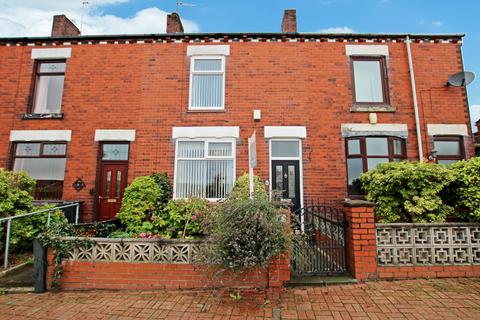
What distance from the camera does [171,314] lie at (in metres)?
3.48

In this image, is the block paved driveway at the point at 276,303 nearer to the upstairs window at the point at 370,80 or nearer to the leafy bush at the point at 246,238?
the leafy bush at the point at 246,238

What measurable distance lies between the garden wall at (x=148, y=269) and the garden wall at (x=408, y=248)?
1364 mm

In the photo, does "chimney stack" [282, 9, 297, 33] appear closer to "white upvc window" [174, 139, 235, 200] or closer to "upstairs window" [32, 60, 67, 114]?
"white upvc window" [174, 139, 235, 200]

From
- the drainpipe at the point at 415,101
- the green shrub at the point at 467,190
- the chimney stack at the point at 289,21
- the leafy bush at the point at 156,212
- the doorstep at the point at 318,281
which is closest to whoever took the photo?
the doorstep at the point at 318,281

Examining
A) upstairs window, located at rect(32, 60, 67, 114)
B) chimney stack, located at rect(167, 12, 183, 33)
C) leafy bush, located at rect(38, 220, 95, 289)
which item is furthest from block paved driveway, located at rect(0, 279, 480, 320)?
chimney stack, located at rect(167, 12, 183, 33)

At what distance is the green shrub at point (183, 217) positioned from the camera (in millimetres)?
5330

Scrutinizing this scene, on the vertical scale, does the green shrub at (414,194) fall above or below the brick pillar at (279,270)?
above

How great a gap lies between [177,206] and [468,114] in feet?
33.0

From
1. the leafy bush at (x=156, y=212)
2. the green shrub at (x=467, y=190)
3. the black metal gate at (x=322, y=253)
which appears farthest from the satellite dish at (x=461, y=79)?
the leafy bush at (x=156, y=212)

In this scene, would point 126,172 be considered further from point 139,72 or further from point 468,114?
point 468,114

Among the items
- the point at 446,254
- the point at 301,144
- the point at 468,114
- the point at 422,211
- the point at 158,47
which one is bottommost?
the point at 446,254

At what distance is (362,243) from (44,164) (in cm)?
1013

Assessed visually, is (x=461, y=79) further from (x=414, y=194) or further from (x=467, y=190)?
(x=414, y=194)

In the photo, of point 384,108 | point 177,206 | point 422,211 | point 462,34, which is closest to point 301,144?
point 384,108
